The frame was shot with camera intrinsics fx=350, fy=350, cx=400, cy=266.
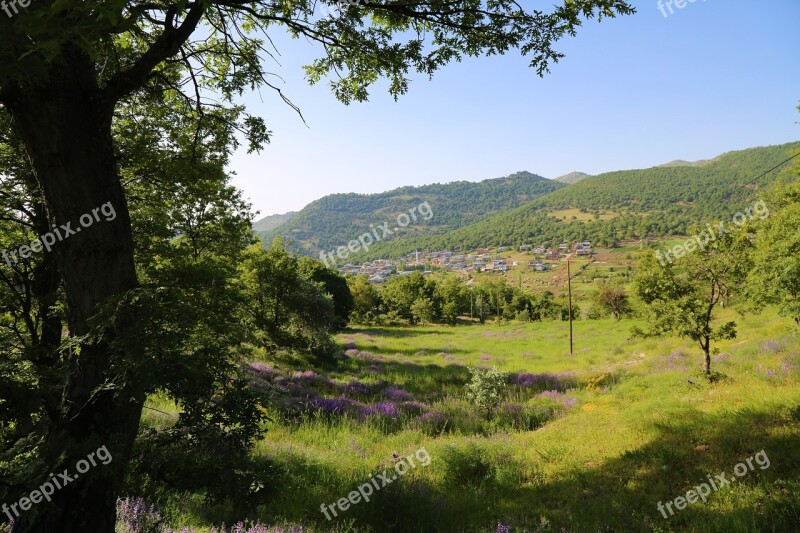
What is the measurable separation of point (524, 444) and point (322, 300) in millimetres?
16630

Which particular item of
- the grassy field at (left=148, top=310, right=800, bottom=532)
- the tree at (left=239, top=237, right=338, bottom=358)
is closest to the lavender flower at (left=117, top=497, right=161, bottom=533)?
the grassy field at (left=148, top=310, right=800, bottom=532)

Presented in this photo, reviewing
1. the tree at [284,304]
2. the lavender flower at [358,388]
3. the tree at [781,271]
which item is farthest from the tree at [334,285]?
the tree at [781,271]

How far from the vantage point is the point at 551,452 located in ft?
26.7

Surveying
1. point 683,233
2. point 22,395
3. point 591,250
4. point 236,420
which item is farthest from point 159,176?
point 683,233

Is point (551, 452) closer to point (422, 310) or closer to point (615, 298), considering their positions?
point (615, 298)

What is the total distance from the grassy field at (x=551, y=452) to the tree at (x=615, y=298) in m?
43.5

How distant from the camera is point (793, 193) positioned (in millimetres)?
18984

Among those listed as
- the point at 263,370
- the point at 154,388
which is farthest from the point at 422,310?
the point at 154,388

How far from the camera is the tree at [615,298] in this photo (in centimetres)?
5553

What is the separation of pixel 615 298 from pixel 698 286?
5044 centimetres

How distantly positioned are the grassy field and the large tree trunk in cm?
128

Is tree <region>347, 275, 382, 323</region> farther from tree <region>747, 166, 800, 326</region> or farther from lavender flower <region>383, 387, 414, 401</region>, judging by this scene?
tree <region>747, 166, 800, 326</region>

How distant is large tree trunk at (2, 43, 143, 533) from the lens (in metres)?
2.43

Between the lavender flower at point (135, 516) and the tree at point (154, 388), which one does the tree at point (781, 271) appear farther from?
the lavender flower at point (135, 516)
